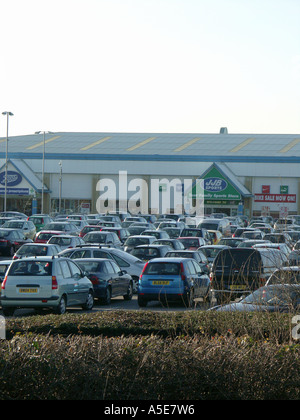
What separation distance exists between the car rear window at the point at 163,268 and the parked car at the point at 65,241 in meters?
10.7

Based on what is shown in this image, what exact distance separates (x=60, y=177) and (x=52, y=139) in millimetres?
17653

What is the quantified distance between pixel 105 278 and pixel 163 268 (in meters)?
1.71

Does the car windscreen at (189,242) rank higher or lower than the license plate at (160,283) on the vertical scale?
higher

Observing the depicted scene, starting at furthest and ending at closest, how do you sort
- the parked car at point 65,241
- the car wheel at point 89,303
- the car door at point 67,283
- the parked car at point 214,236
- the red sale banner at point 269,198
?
1. the red sale banner at point 269,198
2. the parked car at point 214,236
3. the parked car at point 65,241
4. the car wheel at point 89,303
5. the car door at point 67,283

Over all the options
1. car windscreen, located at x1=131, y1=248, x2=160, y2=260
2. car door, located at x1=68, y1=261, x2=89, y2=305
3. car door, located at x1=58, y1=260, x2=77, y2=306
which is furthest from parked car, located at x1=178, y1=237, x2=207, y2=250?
car door, located at x1=58, y1=260, x2=77, y2=306

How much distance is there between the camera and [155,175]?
74562 mm

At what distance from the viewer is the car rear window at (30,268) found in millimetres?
17984

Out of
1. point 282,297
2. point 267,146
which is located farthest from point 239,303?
point 267,146

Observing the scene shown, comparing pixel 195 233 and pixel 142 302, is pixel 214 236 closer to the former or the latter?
pixel 195 233

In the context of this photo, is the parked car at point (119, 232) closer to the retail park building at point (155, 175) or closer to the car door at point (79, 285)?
the car door at point (79, 285)

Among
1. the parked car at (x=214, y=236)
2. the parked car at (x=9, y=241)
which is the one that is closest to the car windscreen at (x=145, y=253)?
the parked car at (x=9, y=241)

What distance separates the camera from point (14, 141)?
87125mm
